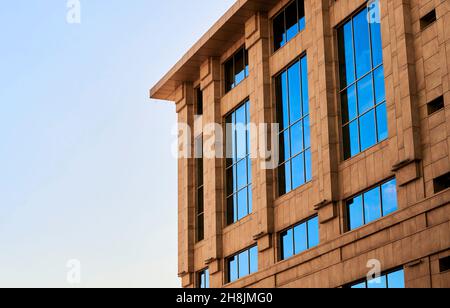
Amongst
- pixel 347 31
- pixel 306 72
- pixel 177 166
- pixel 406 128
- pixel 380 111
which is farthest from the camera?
pixel 177 166

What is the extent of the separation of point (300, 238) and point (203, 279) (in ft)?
40.6

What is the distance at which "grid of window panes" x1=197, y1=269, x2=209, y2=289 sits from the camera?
5494 cm

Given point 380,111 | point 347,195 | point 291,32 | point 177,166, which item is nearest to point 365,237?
point 347,195

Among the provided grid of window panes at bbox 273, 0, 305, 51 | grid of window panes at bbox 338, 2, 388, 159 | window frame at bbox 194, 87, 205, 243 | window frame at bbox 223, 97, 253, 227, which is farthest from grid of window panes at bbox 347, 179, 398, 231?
window frame at bbox 194, 87, 205, 243

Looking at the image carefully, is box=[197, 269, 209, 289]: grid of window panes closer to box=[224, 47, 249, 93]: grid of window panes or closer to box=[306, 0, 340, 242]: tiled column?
box=[224, 47, 249, 93]: grid of window panes

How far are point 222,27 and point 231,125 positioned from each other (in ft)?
18.8

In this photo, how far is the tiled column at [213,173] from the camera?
5266 cm

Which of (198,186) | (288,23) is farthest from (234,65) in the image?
(198,186)

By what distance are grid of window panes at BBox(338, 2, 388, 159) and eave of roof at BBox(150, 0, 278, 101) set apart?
7839 millimetres

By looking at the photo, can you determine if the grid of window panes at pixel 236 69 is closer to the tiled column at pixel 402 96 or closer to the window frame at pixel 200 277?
the window frame at pixel 200 277
